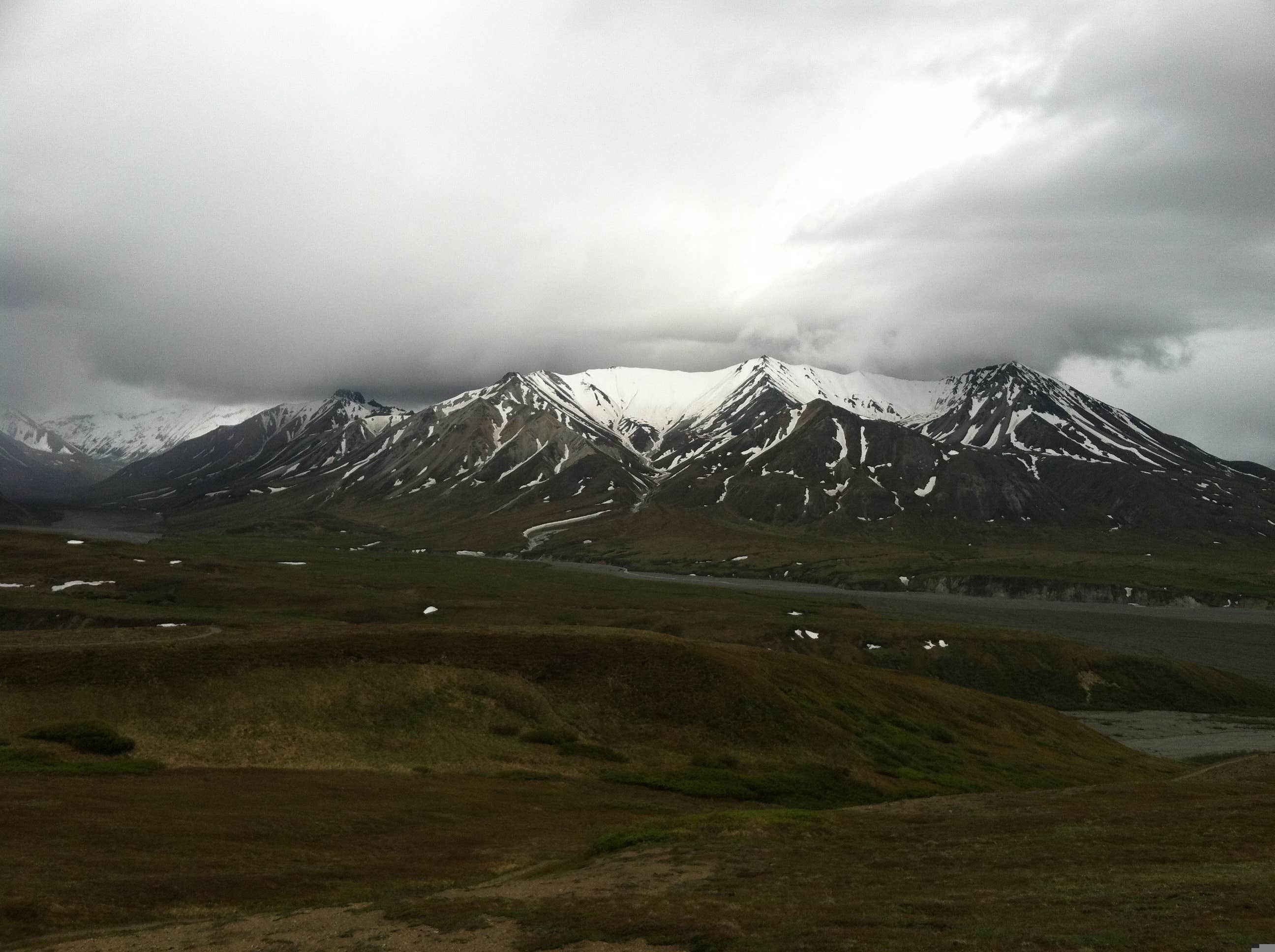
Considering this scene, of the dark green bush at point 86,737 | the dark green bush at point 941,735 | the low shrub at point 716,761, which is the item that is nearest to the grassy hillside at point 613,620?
the dark green bush at point 941,735

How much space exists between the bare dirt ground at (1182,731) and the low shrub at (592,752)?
64.5 meters

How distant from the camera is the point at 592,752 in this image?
218 ft

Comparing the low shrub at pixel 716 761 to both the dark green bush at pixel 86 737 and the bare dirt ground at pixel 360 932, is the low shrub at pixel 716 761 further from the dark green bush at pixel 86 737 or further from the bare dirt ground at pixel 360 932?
the dark green bush at pixel 86 737

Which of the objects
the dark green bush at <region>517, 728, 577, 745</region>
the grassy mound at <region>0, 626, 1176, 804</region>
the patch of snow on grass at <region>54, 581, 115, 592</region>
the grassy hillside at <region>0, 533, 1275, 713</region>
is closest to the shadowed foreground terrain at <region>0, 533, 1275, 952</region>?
the grassy mound at <region>0, 626, 1176, 804</region>

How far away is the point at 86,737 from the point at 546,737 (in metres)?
29.3

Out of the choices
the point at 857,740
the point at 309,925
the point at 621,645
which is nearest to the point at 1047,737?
the point at 857,740

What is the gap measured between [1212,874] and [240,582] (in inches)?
6440

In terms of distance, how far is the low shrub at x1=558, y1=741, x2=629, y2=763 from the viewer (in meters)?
65.8

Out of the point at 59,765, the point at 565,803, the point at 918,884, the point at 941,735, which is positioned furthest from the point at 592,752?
the point at 918,884

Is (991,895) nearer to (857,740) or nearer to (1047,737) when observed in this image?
(857,740)

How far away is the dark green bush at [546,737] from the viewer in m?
66.9

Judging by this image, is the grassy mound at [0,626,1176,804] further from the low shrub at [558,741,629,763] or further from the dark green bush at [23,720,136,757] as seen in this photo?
the dark green bush at [23,720,136,757]

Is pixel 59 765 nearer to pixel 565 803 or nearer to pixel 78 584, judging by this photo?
pixel 565 803

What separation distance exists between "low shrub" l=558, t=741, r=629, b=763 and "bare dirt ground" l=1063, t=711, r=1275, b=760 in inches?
2541
